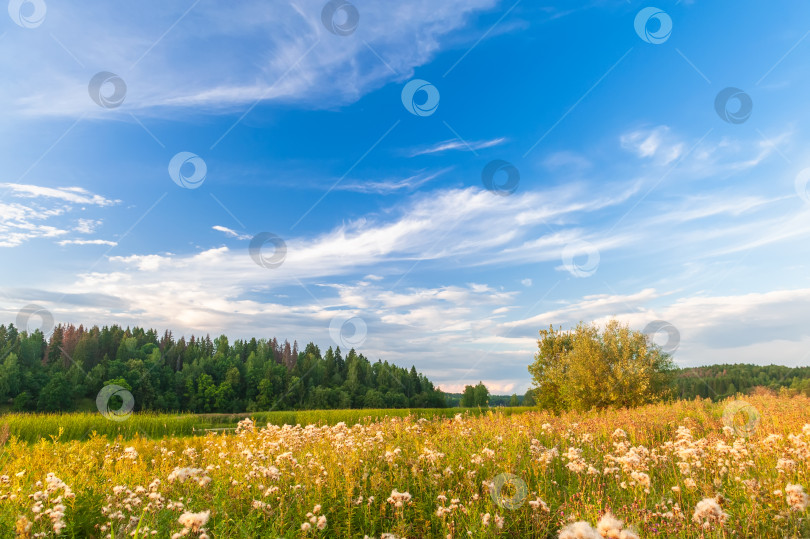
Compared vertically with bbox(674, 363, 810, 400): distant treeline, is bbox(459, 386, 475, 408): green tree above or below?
below

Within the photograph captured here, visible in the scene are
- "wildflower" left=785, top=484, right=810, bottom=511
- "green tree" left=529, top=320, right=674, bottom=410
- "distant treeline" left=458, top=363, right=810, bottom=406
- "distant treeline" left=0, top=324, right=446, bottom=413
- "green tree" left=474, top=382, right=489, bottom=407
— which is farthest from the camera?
"distant treeline" left=458, top=363, right=810, bottom=406

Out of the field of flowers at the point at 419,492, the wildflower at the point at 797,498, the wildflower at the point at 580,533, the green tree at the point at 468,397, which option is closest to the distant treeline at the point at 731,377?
the green tree at the point at 468,397

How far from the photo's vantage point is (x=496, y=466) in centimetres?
688

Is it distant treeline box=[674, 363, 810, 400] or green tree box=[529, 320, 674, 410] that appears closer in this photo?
green tree box=[529, 320, 674, 410]

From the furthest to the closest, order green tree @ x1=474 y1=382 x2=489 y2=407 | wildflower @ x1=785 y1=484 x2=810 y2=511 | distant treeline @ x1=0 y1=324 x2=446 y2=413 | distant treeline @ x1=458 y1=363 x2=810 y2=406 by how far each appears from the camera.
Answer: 1. distant treeline @ x1=458 y1=363 x2=810 y2=406
2. green tree @ x1=474 y1=382 x2=489 y2=407
3. distant treeline @ x1=0 y1=324 x2=446 y2=413
4. wildflower @ x1=785 y1=484 x2=810 y2=511

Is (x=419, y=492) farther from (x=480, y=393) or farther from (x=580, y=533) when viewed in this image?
(x=480, y=393)

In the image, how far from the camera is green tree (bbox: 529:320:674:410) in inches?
1078

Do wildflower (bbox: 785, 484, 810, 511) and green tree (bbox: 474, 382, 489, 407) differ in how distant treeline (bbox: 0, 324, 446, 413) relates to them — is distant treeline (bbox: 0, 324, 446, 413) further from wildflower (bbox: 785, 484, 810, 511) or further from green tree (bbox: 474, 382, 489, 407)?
wildflower (bbox: 785, 484, 810, 511)

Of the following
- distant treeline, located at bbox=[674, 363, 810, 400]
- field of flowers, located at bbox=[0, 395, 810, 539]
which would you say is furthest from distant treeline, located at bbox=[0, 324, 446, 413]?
field of flowers, located at bbox=[0, 395, 810, 539]

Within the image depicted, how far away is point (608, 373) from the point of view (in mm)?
28812

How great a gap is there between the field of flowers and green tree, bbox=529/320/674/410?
19.9 m

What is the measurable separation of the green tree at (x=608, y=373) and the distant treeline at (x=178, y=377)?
158 ft

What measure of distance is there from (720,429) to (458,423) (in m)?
6.65

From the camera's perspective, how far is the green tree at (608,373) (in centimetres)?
2739
